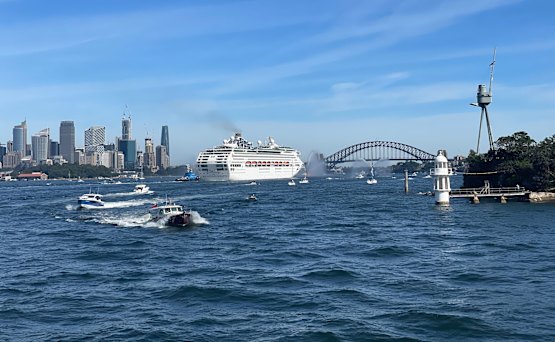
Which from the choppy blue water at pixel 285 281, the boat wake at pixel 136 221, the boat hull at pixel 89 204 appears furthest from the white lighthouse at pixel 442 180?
the boat hull at pixel 89 204

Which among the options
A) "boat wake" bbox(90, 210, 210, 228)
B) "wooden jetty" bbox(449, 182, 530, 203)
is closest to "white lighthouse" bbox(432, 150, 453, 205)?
"wooden jetty" bbox(449, 182, 530, 203)

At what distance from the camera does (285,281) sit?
30703mm

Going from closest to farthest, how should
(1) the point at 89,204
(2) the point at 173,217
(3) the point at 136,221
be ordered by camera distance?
(2) the point at 173,217 → (3) the point at 136,221 → (1) the point at 89,204

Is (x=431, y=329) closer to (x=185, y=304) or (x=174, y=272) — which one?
(x=185, y=304)

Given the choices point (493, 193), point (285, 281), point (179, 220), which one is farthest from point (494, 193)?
point (285, 281)

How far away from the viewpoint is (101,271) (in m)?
35.0

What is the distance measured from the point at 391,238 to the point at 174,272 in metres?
20.5

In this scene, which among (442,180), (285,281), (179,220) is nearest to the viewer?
(285,281)

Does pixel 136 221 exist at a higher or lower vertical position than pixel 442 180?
lower

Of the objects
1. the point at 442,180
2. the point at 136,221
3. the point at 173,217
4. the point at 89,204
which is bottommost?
the point at 136,221

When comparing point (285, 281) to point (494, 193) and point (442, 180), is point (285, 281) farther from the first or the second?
point (494, 193)

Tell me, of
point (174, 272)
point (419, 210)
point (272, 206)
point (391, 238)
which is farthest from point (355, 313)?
point (272, 206)

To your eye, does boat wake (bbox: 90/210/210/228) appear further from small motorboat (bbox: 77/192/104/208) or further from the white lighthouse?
the white lighthouse

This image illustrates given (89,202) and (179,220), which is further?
(89,202)
